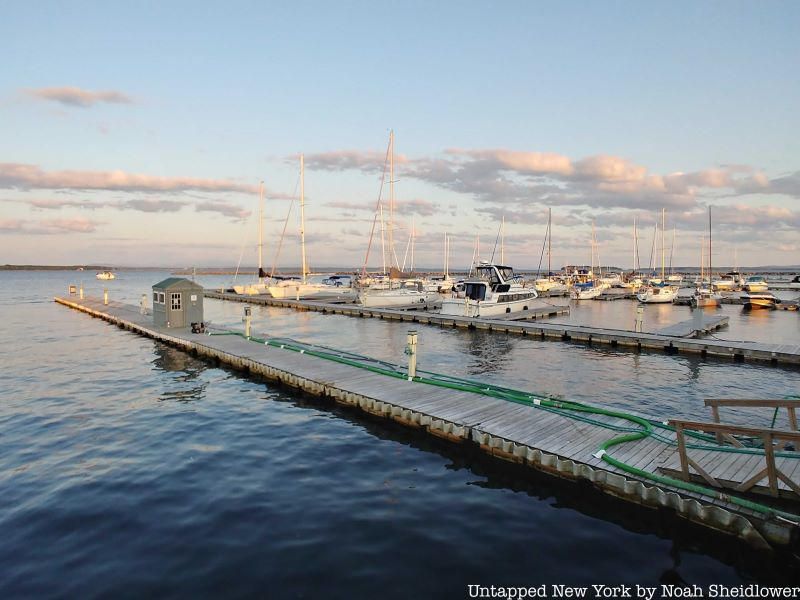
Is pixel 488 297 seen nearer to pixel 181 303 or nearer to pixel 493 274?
pixel 493 274

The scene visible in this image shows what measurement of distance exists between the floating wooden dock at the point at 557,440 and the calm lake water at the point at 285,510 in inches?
12.1

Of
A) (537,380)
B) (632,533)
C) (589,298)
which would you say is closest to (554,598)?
(632,533)

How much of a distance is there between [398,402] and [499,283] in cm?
2665

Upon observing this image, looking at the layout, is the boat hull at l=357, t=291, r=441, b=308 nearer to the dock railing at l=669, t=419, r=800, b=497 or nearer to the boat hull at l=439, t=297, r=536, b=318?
the boat hull at l=439, t=297, r=536, b=318

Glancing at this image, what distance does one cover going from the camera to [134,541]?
710 cm

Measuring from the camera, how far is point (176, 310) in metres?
25.8

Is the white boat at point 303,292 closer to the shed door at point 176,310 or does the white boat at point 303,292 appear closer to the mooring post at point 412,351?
the shed door at point 176,310

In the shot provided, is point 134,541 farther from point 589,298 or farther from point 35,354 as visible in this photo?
point 589,298

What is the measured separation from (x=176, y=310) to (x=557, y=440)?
22264 millimetres

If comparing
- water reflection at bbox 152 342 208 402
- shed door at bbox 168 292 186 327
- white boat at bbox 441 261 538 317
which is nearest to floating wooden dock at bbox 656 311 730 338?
white boat at bbox 441 261 538 317

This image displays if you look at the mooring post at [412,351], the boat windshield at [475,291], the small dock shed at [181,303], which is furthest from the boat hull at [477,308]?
the mooring post at [412,351]

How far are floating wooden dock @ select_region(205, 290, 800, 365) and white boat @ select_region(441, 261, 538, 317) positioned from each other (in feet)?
5.72

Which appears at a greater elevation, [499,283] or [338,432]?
[499,283]

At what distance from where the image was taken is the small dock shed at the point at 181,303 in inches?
1002
